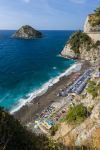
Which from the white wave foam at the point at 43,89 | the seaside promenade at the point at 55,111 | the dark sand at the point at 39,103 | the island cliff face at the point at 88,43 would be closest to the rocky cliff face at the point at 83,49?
the island cliff face at the point at 88,43

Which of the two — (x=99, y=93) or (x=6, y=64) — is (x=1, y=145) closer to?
(x=99, y=93)

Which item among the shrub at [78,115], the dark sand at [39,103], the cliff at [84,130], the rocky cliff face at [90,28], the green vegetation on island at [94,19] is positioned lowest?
the dark sand at [39,103]

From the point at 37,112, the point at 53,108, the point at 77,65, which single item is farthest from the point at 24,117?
the point at 77,65

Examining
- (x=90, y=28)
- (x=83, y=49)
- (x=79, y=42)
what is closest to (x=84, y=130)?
(x=83, y=49)

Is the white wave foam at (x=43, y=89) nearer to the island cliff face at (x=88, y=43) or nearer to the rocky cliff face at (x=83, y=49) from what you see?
the rocky cliff face at (x=83, y=49)

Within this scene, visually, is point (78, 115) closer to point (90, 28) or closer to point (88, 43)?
point (88, 43)

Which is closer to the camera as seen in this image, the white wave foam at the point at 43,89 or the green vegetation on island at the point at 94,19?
the white wave foam at the point at 43,89

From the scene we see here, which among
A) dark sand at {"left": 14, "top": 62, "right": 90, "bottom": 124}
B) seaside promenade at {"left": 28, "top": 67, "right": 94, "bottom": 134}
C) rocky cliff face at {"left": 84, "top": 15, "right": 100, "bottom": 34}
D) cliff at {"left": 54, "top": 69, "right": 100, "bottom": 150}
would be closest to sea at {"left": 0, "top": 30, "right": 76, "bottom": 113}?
dark sand at {"left": 14, "top": 62, "right": 90, "bottom": 124}
